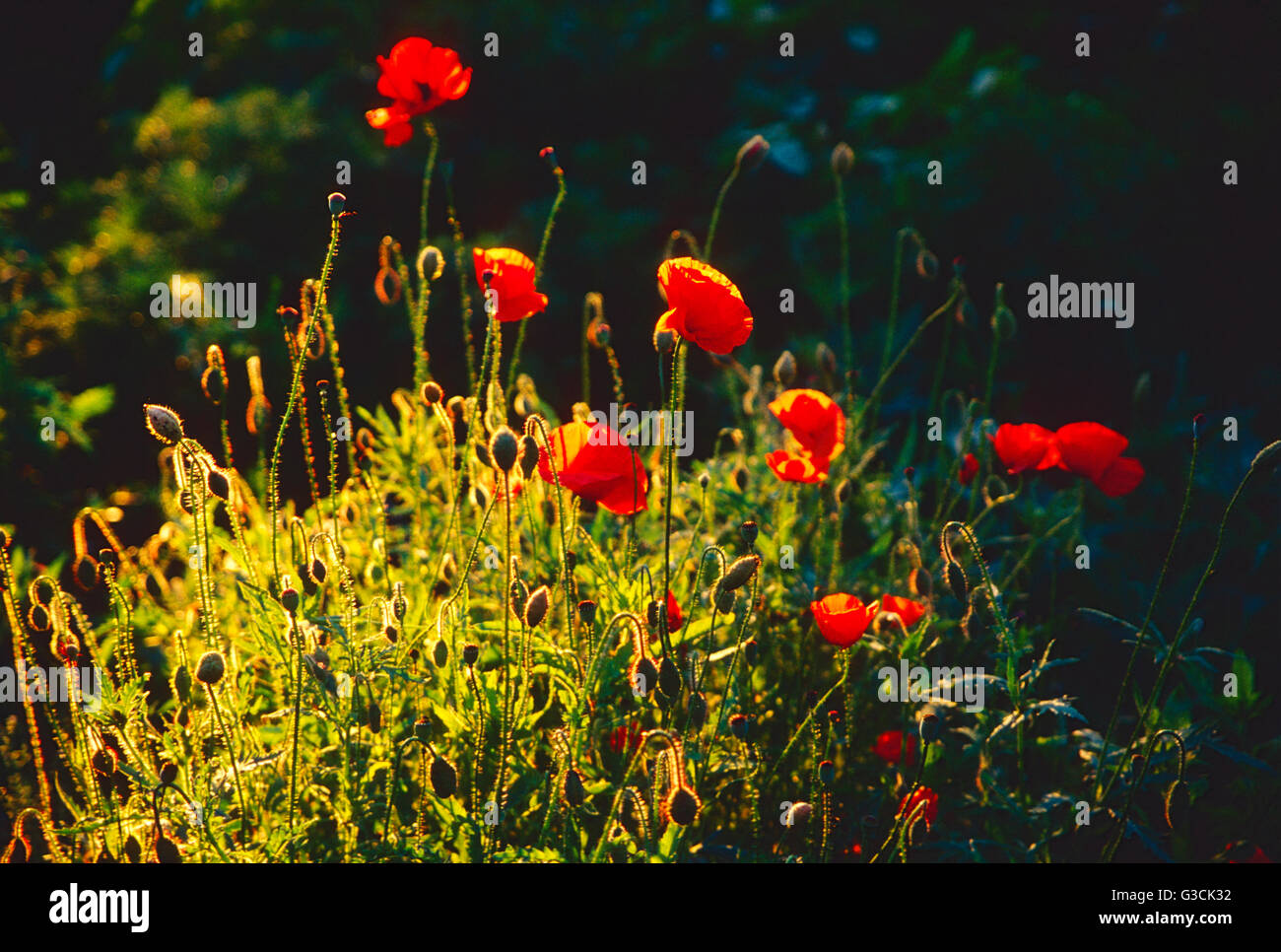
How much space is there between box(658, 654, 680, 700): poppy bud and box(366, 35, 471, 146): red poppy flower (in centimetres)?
97

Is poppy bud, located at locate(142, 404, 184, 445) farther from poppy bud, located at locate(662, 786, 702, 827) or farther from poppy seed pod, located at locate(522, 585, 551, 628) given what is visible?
poppy bud, located at locate(662, 786, 702, 827)

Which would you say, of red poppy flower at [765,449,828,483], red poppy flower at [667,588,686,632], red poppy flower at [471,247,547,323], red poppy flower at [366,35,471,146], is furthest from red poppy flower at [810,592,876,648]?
red poppy flower at [366,35,471,146]

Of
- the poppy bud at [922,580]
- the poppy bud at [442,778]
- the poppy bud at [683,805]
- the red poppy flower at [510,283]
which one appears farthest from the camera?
the poppy bud at [922,580]

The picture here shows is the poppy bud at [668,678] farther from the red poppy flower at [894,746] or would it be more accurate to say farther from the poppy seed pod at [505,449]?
the red poppy flower at [894,746]

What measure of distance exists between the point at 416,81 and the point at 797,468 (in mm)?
872

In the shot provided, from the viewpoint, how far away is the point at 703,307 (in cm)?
137

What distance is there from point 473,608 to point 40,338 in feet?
7.76

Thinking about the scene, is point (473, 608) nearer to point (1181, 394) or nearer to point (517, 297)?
point (517, 297)

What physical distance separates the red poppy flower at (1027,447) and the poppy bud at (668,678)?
0.81 meters

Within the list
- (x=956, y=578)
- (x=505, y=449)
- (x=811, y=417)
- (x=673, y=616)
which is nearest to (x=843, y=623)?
(x=956, y=578)

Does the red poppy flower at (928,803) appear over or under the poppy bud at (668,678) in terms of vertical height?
under

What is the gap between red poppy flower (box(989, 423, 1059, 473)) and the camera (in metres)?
1.78

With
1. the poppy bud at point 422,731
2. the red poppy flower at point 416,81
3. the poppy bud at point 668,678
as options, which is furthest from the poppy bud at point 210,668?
the red poppy flower at point 416,81

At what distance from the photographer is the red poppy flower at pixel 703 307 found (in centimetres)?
136
